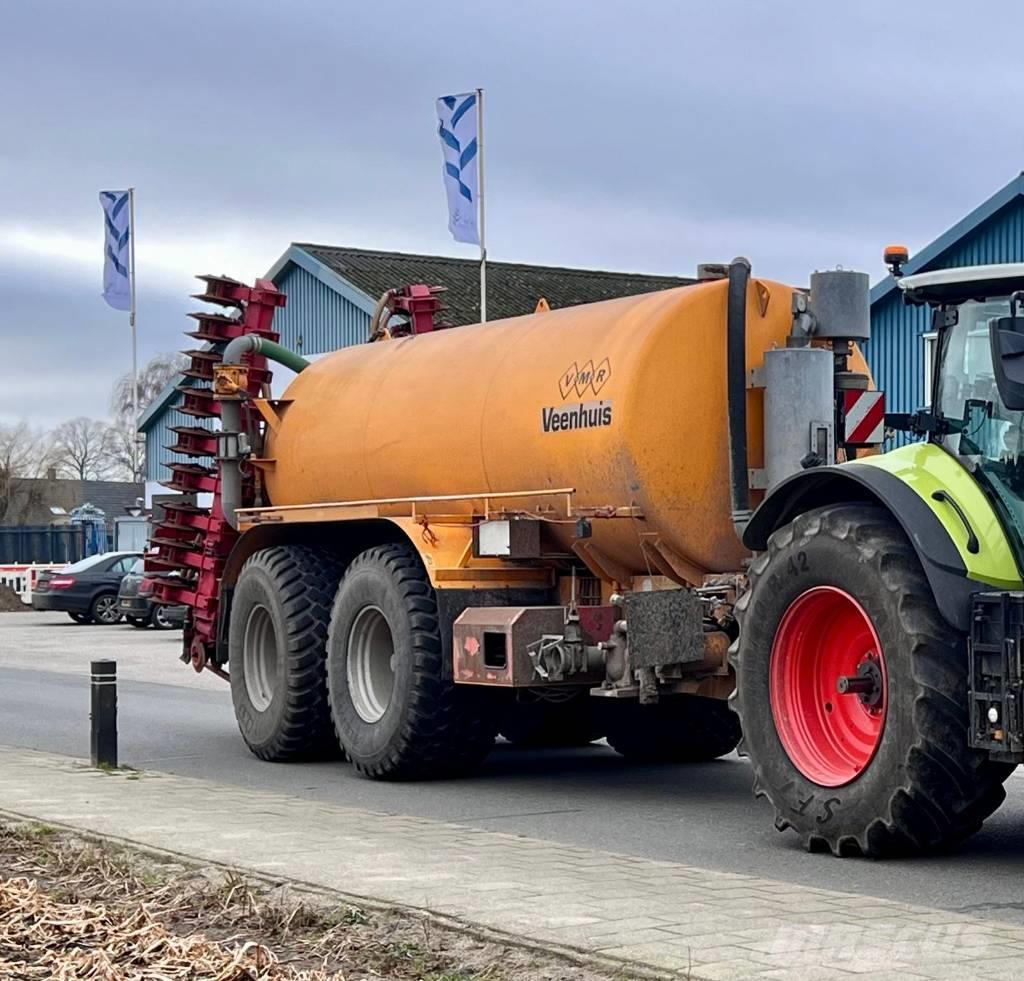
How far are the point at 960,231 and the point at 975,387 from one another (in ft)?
60.5

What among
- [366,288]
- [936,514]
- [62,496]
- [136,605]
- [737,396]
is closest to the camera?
[936,514]

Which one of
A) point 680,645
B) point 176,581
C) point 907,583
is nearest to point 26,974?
point 907,583

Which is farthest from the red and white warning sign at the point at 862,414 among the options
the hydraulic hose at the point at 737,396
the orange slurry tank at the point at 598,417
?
the hydraulic hose at the point at 737,396

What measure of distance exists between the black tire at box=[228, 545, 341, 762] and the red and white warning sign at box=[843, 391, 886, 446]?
156 inches

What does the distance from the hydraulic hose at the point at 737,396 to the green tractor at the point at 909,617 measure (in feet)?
3.81

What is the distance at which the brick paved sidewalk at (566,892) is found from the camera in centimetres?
645

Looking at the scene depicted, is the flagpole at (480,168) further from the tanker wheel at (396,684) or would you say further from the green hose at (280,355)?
the tanker wheel at (396,684)

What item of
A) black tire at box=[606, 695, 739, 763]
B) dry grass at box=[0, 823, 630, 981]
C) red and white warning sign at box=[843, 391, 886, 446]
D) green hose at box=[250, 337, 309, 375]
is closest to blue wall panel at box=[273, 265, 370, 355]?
green hose at box=[250, 337, 309, 375]

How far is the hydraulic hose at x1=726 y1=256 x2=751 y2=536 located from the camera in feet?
36.4

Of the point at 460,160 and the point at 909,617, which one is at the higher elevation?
the point at 460,160

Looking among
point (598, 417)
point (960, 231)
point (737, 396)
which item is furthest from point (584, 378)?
point (960, 231)

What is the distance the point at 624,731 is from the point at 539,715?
66 cm

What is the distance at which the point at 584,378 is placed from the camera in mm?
11438

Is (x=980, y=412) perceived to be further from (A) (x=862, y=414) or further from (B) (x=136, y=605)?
(B) (x=136, y=605)
